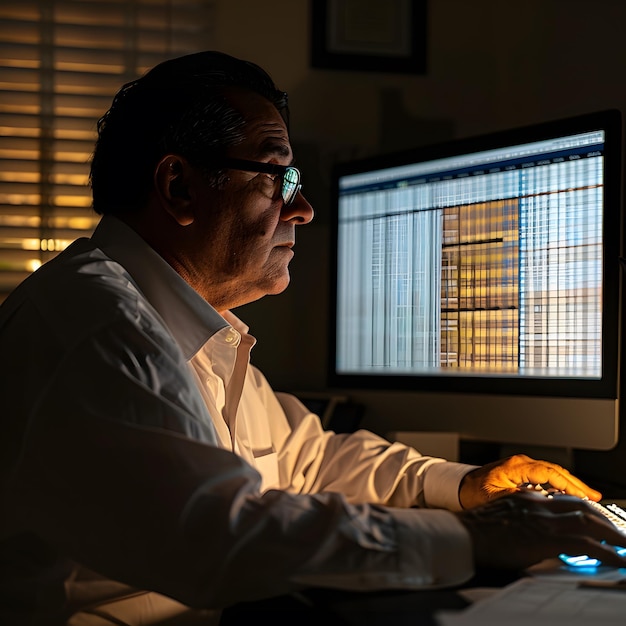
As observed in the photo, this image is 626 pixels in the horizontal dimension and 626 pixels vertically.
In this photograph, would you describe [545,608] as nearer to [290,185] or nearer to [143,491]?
[143,491]

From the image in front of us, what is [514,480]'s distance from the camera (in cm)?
116

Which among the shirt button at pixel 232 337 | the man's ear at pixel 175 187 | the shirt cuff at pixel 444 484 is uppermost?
the man's ear at pixel 175 187

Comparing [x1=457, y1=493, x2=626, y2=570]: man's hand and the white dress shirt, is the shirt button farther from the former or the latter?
[x1=457, y1=493, x2=626, y2=570]: man's hand

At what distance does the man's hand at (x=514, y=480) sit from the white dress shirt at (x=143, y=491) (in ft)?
1.49

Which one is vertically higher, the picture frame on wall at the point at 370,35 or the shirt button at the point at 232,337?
the picture frame on wall at the point at 370,35

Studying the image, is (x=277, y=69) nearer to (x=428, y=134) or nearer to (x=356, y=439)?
(x=428, y=134)

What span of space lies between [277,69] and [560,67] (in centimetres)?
62

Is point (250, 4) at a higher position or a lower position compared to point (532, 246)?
higher

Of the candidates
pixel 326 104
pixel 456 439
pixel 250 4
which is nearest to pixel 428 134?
pixel 326 104

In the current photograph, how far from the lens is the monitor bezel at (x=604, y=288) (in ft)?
4.02

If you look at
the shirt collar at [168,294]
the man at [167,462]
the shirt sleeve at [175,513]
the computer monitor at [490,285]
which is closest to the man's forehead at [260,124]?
the man at [167,462]

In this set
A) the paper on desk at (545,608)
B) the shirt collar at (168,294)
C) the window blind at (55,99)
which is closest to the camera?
the paper on desk at (545,608)

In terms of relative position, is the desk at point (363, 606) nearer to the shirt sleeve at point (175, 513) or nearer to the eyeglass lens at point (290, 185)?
the shirt sleeve at point (175, 513)

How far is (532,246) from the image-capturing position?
4.29ft
